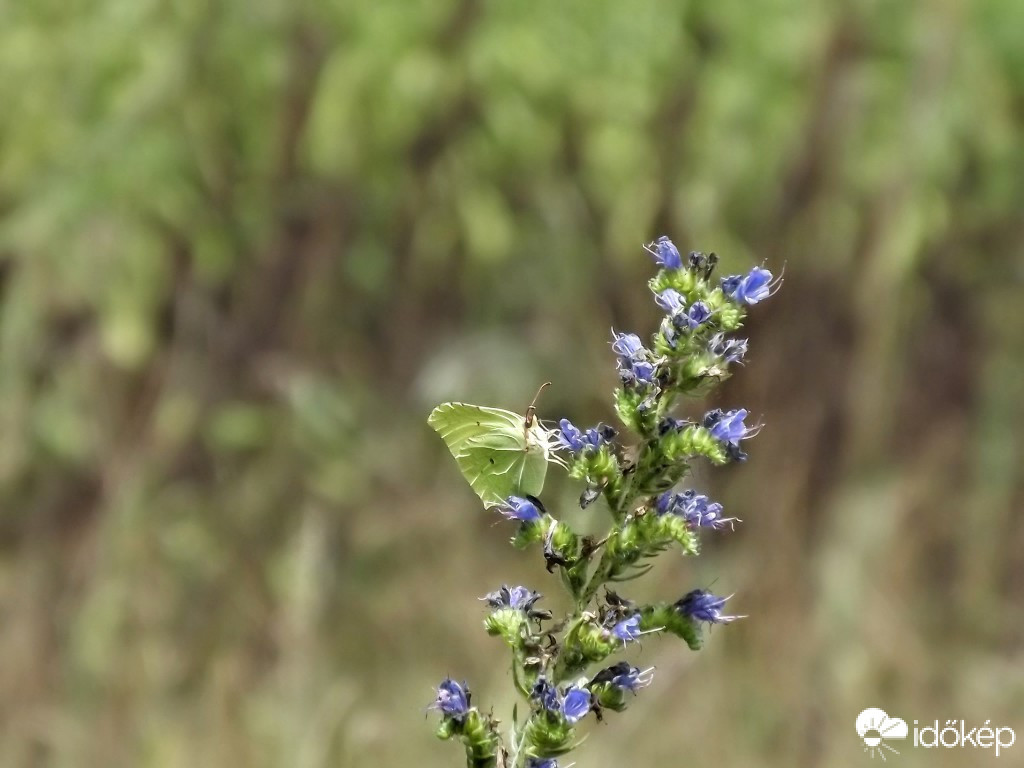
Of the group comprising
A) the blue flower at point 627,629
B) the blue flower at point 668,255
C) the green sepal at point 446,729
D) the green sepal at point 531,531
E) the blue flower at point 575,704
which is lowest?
the blue flower at point 575,704

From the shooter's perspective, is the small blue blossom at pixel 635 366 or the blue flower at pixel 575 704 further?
the small blue blossom at pixel 635 366

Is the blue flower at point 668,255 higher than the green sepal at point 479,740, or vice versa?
the blue flower at point 668,255

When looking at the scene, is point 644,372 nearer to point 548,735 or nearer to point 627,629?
point 627,629

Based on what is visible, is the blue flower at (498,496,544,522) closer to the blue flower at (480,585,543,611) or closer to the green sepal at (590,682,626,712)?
the blue flower at (480,585,543,611)

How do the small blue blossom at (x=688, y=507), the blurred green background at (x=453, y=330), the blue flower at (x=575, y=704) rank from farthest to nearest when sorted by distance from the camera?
the blurred green background at (x=453, y=330), the small blue blossom at (x=688, y=507), the blue flower at (x=575, y=704)

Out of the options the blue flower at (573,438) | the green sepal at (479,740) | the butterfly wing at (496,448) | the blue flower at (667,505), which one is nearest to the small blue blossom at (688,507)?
the blue flower at (667,505)

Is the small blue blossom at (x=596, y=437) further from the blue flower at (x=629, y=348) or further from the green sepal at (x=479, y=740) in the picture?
the green sepal at (x=479, y=740)
